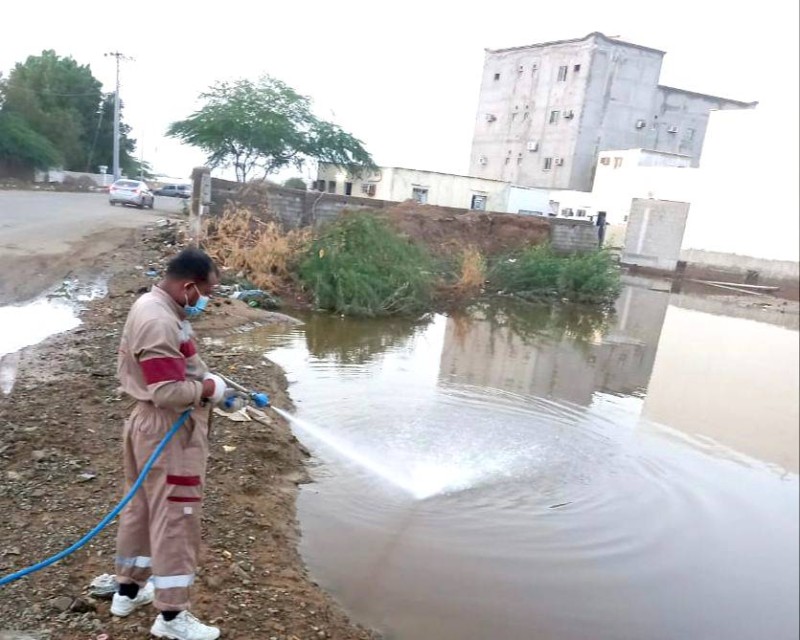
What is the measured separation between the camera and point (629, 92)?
45.8 m

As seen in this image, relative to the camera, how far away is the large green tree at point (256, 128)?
1021 inches

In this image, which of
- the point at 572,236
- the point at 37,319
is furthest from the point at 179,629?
the point at 572,236

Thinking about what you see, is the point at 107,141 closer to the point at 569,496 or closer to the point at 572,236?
the point at 572,236

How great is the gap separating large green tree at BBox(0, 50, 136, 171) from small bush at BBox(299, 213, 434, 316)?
31438 mm

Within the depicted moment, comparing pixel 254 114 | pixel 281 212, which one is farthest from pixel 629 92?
pixel 281 212

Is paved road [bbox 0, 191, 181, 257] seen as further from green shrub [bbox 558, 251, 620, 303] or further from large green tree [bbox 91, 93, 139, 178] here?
large green tree [bbox 91, 93, 139, 178]

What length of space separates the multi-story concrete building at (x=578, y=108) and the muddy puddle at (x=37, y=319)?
3982 centimetres

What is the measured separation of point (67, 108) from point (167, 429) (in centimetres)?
5171

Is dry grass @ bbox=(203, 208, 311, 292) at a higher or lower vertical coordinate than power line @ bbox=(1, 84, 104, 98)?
lower

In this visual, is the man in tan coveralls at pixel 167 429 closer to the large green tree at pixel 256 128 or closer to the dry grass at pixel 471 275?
the dry grass at pixel 471 275

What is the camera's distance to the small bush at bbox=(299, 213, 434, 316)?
12586mm

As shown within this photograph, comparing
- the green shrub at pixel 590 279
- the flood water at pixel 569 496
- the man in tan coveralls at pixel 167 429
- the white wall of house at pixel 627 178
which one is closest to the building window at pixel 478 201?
the white wall of house at pixel 627 178

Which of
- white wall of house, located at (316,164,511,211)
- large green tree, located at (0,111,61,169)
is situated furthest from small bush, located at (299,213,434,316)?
large green tree, located at (0,111,61,169)

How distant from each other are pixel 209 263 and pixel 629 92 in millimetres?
Result: 48884
